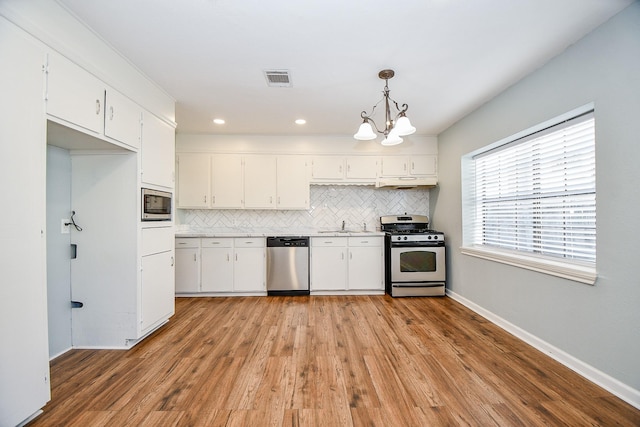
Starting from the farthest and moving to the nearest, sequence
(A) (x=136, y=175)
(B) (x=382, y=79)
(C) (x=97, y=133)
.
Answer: (B) (x=382, y=79) < (A) (x=136, y=175) < (C) (x=97, y=133)

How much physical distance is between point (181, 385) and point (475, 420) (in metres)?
1.89

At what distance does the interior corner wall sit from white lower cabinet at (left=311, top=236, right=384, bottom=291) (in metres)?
1.77

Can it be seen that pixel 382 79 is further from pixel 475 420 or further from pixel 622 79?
pixel 475 420

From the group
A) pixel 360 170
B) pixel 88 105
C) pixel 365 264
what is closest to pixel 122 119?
pixel 88 105

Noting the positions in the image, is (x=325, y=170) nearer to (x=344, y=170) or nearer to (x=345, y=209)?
(x=344, y=170)

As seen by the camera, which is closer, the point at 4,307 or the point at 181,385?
the point at 4,307

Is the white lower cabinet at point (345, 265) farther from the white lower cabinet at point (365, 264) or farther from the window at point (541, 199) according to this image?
the window at point (541, 199)

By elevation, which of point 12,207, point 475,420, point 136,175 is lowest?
point 475,420

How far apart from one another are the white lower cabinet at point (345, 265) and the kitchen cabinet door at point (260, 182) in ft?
3.26

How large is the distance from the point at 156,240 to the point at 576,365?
12.2 ft

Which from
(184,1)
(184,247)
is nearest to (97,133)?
(184,1)

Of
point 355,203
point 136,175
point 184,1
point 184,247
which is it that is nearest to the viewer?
point 184,1

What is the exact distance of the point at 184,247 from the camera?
404 cm

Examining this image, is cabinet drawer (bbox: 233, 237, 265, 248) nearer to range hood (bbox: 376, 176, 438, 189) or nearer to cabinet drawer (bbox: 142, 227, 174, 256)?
cabinet drawer (bbox: 142, 227, 174, 256)
